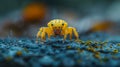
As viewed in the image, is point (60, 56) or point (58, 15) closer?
point (60, 56)

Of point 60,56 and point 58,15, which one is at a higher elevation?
point 58,15

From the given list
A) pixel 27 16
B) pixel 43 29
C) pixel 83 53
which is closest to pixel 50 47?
pixel 83 53

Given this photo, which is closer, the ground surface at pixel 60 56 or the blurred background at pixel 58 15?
the ground surface at pixel 60 56

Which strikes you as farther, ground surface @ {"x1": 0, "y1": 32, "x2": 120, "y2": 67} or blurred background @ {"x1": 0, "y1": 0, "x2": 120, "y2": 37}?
blurred background @ {"x1": 0, "y1": 0, "x2": 120, "y2": 37}

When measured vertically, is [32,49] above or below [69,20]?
below

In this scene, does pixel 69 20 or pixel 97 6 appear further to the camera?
pixel 97 6

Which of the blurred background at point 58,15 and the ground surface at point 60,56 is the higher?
the blurred background at point 58,15

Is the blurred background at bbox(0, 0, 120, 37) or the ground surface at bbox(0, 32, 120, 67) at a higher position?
the blurred background at bbox(0, 0, 120, 37)

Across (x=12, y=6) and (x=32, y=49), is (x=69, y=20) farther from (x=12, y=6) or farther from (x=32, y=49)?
(x=32, y=49)
